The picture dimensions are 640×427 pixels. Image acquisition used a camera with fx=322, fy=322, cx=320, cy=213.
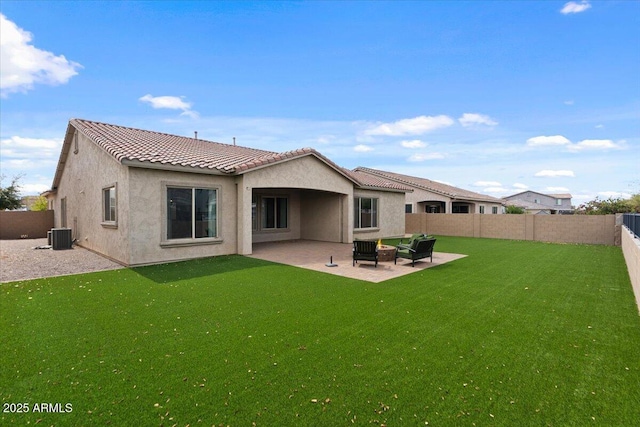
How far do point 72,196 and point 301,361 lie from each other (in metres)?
19.8

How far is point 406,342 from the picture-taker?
4.93m

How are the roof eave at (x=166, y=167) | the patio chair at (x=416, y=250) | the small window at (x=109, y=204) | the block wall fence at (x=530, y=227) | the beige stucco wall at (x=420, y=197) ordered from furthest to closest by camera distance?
the beige stucco wall at (x=420, y=197) < the block wall fence at (x=530, y=227) < the small window at (x=109, y=204) < the patio chair at (x=416, y=250) < the roof eave at (x=166, y=167)

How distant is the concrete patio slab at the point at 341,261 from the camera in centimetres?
1006

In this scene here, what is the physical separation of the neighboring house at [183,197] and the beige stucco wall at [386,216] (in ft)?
1.62

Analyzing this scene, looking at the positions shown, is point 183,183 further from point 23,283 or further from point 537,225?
point 537,225

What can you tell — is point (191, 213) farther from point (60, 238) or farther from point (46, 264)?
point (60, 238)

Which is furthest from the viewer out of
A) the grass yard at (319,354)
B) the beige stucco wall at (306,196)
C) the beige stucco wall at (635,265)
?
the beige stucco wall at (306,196)

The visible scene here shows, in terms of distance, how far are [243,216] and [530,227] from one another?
61.4ft

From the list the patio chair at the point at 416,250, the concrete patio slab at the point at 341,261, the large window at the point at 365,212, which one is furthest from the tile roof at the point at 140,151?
the large window at the point at 365,212

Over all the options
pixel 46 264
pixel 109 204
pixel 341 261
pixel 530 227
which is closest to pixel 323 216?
pixel 341 261

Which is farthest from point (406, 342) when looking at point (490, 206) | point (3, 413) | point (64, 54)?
point (490, 206)

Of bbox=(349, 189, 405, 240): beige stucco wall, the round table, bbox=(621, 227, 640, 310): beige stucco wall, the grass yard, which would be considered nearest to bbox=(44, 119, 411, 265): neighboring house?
bbox=(349, 189, 405, 240): beige stucco wall

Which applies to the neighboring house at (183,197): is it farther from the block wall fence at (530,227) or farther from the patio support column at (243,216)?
the block wall fence at (530,227)

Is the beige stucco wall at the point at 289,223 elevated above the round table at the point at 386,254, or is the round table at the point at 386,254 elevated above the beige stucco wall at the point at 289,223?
the beige stucco wall at the point at 289,223
